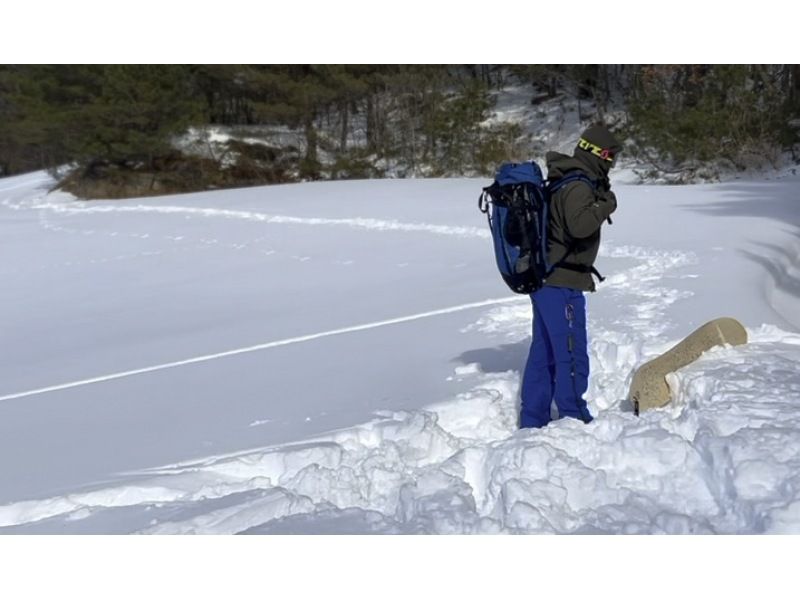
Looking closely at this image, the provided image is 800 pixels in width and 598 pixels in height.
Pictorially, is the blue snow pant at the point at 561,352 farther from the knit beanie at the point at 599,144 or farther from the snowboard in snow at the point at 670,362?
the knit beanie at the point at 599,144

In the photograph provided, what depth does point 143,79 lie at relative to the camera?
87.5 feet

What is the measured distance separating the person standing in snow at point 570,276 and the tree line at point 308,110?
1803 cm

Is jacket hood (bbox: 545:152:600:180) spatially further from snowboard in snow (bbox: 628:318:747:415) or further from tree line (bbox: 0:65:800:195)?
tree line (bbox: 0:65:800:195)

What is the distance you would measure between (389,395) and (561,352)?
134 centimetres

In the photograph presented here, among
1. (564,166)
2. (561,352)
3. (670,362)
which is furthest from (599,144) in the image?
(670,362)

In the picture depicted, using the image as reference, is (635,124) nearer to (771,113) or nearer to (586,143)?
(771,113)

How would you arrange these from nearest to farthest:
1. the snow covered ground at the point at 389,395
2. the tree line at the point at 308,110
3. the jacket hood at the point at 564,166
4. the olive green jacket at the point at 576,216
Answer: the snow covered ground at the point at 389,395
the olive green jacket at the point at 576,216
the jacket hood at the point at 564,166
the tree line at the point at 308,110

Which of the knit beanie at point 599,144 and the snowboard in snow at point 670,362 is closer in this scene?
the knit beanie at point 599,144

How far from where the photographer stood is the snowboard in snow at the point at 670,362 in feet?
15.0

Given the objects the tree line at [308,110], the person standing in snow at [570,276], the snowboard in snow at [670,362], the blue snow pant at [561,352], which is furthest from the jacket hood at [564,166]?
the tree line at [308,110]

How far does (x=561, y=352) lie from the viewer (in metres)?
4.47

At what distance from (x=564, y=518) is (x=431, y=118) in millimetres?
23331

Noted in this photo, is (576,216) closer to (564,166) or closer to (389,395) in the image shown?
(564,166)

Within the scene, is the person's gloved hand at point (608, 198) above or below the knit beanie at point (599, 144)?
below
